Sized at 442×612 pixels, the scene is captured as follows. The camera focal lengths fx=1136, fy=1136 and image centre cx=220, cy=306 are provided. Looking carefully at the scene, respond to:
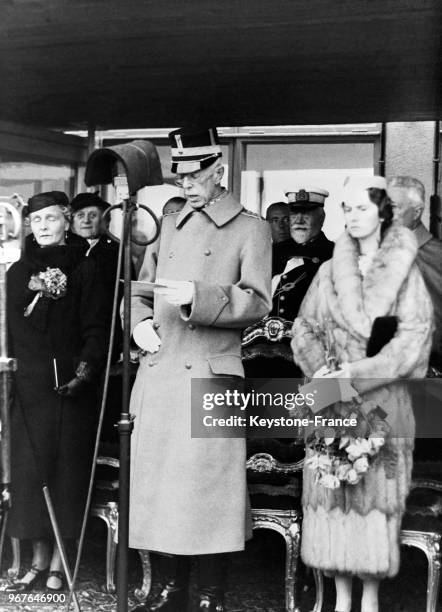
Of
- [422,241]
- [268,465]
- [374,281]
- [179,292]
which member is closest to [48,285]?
[179,292]

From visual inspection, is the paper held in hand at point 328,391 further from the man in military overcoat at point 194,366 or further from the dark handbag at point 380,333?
the man in military overcoat at point 194,366

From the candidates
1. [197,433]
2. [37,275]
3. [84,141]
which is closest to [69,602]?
[197,433]

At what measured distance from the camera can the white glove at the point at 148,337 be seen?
4.84m

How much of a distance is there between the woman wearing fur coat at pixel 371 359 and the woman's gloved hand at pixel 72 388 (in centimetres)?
114

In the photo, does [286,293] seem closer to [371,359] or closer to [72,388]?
[371,359]

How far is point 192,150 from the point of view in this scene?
4.89m

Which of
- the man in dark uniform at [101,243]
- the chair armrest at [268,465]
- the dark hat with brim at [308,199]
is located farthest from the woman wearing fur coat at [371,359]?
the man in dark uniform at [101,243]

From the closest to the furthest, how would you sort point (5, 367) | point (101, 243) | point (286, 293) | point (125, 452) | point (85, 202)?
point (125, 452)
point (5, 367)
point (286, 293)
point (101, 243)
point (85, 202)

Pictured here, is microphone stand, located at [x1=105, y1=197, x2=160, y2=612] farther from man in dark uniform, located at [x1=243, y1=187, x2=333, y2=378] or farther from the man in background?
the man in background

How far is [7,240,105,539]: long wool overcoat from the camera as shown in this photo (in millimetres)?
5129

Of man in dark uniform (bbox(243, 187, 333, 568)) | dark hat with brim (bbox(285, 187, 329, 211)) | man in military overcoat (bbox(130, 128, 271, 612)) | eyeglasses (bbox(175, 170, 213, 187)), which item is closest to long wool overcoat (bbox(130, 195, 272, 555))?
man in military overcoat (bbox(130, 128, 271, 612))

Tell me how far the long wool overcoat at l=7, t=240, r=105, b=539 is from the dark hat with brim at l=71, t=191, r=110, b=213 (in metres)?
0.50

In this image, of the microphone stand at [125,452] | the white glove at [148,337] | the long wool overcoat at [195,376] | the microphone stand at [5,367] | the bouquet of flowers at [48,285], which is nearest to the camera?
the microphone stand at [125,452]

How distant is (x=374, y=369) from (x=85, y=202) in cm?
192
